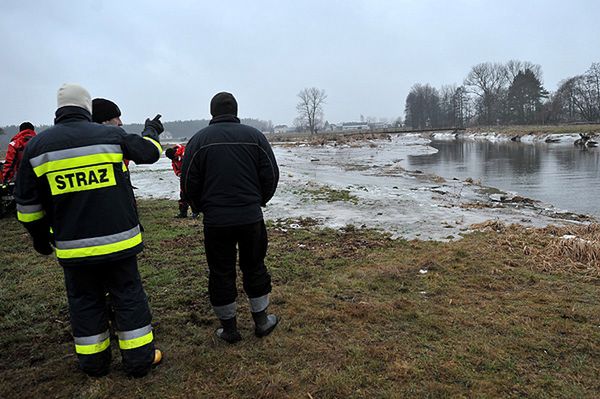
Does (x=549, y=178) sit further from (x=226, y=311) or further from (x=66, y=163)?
(x=66, y=163)

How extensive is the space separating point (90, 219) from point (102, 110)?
164 cm

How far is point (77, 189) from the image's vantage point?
112 inches

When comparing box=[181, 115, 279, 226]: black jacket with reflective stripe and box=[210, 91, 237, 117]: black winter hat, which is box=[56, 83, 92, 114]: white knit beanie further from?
box=[210, 91, 237, 117]: black winter hat

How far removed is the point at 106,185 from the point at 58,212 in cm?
38

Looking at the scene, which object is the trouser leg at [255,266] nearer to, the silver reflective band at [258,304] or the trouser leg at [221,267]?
the silver reflective band at [258,304]

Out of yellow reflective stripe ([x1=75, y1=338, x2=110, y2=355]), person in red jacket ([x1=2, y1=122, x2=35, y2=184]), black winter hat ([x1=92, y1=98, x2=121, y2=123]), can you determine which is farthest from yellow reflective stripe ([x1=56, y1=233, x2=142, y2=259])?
person in red jacket ([x1=2, y1=122, x2=35, y2=184])

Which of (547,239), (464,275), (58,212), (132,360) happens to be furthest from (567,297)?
(58,212)

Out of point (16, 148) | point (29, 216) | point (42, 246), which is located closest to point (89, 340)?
point (42, 246)

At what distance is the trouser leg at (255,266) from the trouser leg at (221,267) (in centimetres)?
11

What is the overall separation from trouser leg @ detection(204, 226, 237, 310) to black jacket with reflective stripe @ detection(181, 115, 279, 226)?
14 cm

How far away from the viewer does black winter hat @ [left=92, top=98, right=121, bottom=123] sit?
159 inches

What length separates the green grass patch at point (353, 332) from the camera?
2936 mm

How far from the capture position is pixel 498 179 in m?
18.0

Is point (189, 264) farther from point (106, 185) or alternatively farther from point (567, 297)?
point (567, 297)
